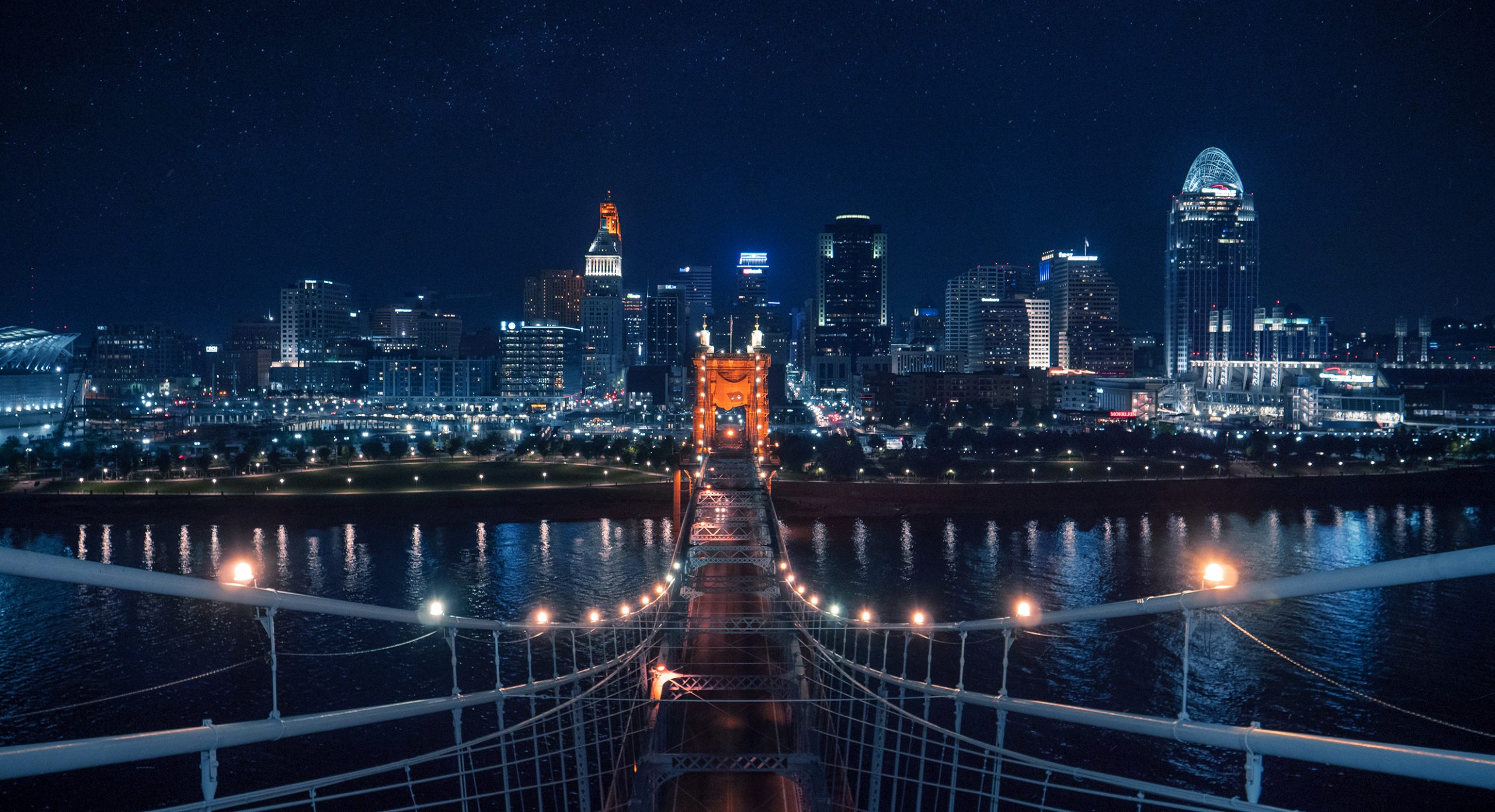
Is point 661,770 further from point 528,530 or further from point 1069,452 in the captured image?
point 1069,452

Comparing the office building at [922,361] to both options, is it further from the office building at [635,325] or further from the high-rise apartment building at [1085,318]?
the office building at [635,325]

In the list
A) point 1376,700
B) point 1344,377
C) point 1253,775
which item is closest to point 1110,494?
point 1376,700

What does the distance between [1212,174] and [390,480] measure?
6282 centimetres

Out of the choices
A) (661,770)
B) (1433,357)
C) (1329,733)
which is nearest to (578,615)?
(661,770)

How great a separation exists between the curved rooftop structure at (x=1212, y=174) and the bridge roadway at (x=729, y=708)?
215 ft

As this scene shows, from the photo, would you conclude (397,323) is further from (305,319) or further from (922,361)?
(922,361)

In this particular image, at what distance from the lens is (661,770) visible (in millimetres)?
6949

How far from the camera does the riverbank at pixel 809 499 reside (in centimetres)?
2147

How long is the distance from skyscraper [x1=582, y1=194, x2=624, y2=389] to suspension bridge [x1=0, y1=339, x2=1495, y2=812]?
62.8 meters

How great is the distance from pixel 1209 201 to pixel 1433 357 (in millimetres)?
17221

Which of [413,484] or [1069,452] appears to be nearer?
[413,484]

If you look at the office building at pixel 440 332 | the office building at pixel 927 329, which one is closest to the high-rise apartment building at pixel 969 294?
the office building at pixel 927 329

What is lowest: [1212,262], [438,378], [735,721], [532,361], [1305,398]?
[735,721]

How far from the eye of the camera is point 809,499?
2308cm
